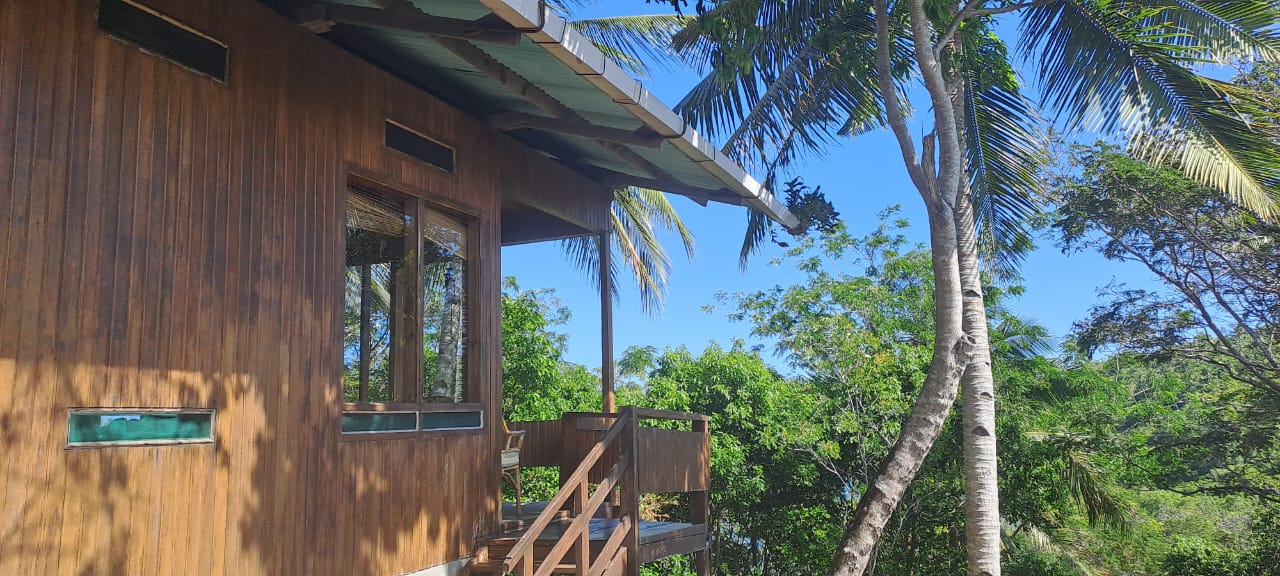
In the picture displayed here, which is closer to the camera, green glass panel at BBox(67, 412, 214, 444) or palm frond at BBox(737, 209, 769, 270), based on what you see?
green glass panel at BBox(67, 412, 214, 444)

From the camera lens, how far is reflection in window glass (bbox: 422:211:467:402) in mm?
6035

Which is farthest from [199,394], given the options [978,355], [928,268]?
[928,268]

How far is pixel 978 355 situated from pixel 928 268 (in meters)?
8.69

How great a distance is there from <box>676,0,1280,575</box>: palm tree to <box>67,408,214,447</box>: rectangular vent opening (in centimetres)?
535

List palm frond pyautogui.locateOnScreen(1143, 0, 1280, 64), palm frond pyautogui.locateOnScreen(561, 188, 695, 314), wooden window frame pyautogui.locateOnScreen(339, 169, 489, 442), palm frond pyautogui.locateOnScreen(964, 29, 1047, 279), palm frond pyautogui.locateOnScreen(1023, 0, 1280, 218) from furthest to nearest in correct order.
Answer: palm frond pyautogui.locateOnScreen(561, 188, 695, 314), palm frond pyautogui.locateOnScreen(964, 29, 1047, 279), palm frond pyautogui.locateOnScreen(1143, 0, 1280, 64), palm frond pyautogui.locateOnScreen(1023, 0, 1280, 218), wooden window frame pyautogui.locateOnScreen(339, 169, 489, 442)

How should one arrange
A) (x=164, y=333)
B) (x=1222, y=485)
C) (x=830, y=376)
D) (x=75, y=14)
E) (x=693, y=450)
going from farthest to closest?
(x=1222, y=485), (x=830, y=376), (x=693, y=450), (x=164, y=333), (x=75, y=14)

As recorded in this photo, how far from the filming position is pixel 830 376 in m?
14.2

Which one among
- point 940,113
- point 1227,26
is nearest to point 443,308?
point 940,113

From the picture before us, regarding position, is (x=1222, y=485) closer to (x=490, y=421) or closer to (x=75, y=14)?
(x=490, y=421)

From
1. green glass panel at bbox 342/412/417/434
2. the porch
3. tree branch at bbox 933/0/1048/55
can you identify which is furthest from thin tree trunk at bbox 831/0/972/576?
green glass panel at bbox 342/412/417/434

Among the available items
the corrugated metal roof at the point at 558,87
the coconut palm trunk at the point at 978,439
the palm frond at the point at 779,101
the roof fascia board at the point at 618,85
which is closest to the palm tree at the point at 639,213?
the palm frond at the point at 779,101

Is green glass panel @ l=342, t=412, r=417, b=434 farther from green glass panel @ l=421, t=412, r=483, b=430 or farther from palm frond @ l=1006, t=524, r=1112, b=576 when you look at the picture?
palm frond @ l=1006, t=524, r=1112, b=576

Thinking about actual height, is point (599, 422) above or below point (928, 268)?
below

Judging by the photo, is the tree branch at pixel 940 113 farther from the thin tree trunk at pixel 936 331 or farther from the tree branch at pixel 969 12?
the tree branch at pixel 969 12
